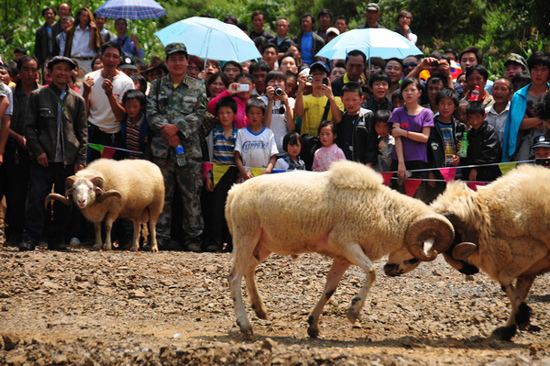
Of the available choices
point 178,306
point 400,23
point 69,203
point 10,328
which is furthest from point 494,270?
point 400,23

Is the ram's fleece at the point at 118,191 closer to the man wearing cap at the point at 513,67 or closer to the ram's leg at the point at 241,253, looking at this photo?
the ram's leg at the point at 241,253

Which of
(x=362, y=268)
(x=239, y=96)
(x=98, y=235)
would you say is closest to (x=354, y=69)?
(x=239, y=96)

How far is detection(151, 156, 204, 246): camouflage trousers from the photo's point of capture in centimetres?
1124

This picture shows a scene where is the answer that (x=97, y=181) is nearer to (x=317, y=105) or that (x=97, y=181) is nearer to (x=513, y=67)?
(x=317, y=105)

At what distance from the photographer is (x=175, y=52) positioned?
1106 cm

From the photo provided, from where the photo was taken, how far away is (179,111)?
36.4 feet

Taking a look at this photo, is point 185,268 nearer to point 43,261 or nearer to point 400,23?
point 43,261

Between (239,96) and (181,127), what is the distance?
47.2 inches

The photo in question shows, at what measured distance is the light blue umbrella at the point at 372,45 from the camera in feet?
42.7

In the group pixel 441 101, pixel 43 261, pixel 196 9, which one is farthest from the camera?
pixel 196 9

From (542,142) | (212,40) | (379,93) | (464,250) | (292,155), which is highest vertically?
(212,40)

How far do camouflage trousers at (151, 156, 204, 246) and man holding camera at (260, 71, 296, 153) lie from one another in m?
1.32

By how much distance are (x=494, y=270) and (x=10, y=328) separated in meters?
4.76

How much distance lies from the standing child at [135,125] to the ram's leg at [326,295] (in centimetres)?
541
